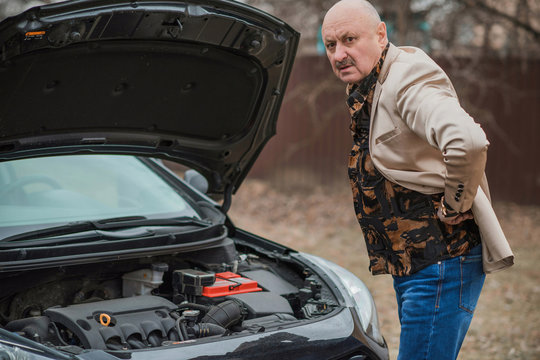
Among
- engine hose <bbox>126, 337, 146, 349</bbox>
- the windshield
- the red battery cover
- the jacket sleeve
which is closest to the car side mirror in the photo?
the windshield

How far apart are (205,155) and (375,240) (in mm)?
1402

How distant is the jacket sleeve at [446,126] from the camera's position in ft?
6.89

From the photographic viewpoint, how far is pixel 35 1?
1105 centimetres

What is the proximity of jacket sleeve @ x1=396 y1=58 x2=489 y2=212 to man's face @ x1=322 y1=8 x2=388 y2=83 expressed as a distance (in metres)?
0.16

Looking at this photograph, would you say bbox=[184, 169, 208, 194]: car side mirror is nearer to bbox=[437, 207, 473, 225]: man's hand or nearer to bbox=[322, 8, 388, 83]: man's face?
bbox=[322, 8, 388, 83]: man's face

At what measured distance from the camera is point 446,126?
82.9 inches

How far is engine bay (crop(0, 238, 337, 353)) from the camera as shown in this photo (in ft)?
8.45

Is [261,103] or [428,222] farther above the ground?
[261,103]

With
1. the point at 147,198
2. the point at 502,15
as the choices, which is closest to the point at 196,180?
the point at 147,198

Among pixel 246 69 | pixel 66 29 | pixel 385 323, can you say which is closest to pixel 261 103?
pixel 246 69

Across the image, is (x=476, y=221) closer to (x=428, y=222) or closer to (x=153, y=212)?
(x=428, y=222)

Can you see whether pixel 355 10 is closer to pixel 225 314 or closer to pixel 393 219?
pixel 393 219

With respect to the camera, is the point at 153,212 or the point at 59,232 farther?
the point at 153,212

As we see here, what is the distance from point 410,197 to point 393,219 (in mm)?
105
